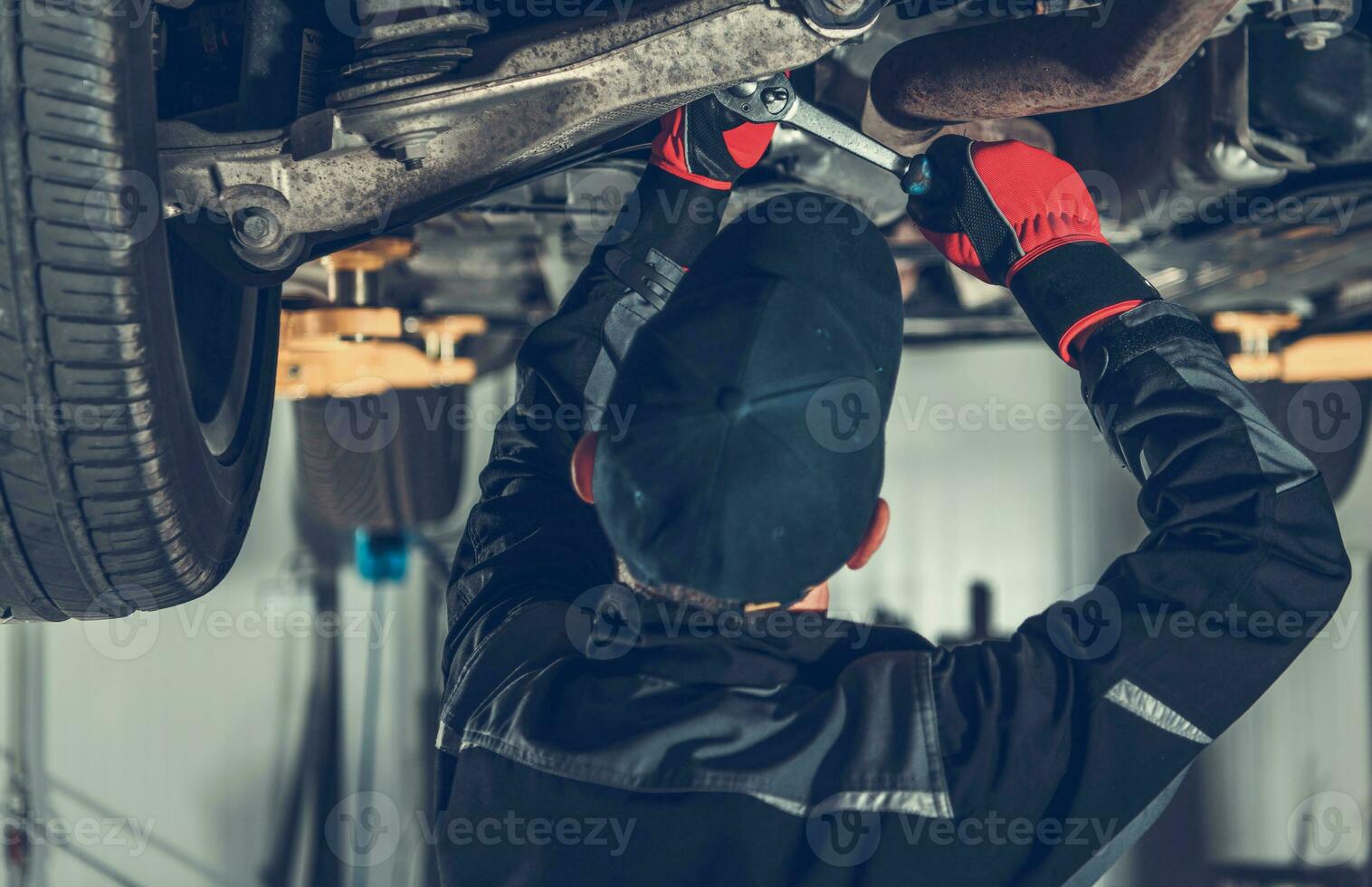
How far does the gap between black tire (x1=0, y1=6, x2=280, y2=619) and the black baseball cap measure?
0.43 m

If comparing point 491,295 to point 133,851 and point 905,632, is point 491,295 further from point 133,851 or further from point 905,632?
point 133,851

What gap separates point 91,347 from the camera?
0.91m

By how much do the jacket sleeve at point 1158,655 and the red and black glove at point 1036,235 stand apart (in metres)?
0.12

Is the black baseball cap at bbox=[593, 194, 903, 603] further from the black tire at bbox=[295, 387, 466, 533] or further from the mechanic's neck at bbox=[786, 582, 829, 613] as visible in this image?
the black tire at bbox=[295, 387, 466, 533]

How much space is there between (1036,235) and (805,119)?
263 millimetres

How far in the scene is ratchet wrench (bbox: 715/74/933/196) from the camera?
3.48ft

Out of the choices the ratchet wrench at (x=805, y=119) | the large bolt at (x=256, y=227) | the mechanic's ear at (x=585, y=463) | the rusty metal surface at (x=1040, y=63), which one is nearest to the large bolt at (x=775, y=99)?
the ratchet wrench at (x=805, y=119)

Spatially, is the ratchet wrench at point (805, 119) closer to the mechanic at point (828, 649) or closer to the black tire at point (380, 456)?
the mechanic at point (828, 649)

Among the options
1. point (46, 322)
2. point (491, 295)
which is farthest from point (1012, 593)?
point (46, 322)

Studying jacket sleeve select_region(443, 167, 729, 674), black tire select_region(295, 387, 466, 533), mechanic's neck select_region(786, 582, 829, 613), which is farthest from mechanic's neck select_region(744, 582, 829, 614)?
black tire select_region(295, 387, 466, 533)

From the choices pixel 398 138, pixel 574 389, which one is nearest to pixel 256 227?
pixel 398 138

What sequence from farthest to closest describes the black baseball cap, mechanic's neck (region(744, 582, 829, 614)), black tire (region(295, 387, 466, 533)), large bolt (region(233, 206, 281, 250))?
black tire (region(295, 387, 466, 533)) → large bolt (region(233, 206, 281, 250)) → mechanic's neck (region(744, 582, 829, 614)) → the black baseball cap

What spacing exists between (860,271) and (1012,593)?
331 centimetres

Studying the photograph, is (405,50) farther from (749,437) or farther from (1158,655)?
(1158,655)
